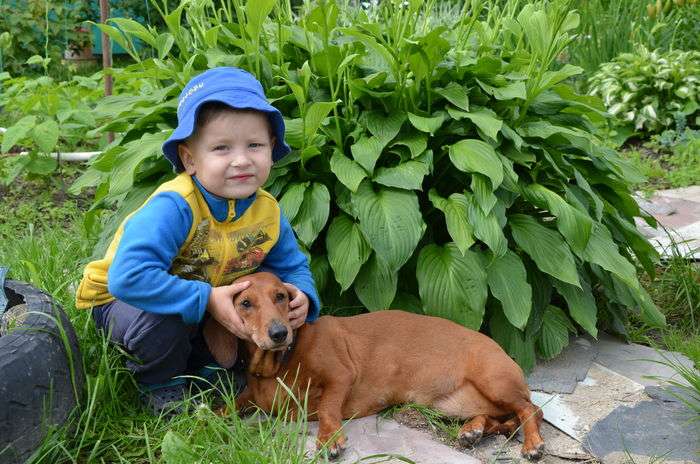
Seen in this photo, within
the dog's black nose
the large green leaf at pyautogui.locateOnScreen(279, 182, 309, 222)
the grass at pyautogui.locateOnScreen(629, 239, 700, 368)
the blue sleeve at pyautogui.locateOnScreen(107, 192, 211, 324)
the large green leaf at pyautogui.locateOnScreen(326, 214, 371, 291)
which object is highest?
the blue sleeve at pyautogui.locateOnScreen(107, 192, 211, 324)

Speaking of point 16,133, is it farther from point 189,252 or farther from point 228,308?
point 228,308

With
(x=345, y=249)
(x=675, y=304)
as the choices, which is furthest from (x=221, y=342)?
(x=675, y=304)

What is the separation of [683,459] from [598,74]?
642 cm

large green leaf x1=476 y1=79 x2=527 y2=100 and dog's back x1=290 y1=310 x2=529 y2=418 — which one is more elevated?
large green leaf x1=476 y1=79 x2=527 y2=100

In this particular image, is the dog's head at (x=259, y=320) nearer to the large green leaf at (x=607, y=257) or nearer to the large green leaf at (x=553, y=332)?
the large green leaf at (x=553, y=332)

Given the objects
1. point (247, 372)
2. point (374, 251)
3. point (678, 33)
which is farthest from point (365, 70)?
point (678, 33)

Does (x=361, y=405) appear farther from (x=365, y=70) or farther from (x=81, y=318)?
(x=365, y=70)

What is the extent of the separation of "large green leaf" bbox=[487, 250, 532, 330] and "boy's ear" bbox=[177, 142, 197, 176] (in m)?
1.35

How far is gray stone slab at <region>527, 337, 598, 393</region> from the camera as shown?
3.37 meters

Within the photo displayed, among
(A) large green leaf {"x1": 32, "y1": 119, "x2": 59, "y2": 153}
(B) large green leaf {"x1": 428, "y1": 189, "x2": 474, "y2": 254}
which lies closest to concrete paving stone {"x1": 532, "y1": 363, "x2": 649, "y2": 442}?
(B) large green leaf {"x1": 428, "y1": 189, "x2": 474, "y2": 254}

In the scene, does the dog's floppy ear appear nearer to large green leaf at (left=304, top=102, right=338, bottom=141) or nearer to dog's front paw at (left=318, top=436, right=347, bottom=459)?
dog's front paw at (left=318, top=436, right=347, bottom=459)

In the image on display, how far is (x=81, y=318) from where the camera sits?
3.15 m

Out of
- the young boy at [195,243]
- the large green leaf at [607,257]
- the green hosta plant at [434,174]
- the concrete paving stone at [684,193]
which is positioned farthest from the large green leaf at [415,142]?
the concrete paving stone at [684,193]

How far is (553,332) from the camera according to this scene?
141 inches
